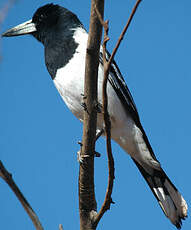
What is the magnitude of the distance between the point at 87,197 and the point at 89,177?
0.16 m

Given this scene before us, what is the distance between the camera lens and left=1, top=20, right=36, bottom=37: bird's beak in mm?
4609

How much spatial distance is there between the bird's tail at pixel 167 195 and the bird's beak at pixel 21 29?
1863 millimetres

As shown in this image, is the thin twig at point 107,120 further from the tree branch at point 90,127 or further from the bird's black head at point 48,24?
the bird's black head at point 48,24

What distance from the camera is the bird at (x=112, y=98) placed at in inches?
145

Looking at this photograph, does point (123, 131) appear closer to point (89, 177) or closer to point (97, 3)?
point (89, 177)

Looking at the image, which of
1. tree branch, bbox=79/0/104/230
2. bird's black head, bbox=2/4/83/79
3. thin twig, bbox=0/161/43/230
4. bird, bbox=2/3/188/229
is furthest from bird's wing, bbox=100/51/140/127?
thin twig, bbox=0/161/43/230

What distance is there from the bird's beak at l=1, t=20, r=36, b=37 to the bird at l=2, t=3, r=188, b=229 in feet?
0.98

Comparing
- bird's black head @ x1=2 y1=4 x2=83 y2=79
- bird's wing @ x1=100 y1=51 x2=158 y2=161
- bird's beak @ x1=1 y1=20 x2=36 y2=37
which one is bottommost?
bird's wing @ x1=100 y1=51 x2=158 y2=161

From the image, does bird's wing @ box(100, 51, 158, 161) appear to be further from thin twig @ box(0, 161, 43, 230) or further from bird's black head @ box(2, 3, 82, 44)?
thin twig @ box(0, 161, 43, 230)

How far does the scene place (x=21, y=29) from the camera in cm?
468

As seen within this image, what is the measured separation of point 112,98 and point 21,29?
1.52 metres

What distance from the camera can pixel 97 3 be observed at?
2285 mm

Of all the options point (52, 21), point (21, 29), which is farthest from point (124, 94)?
point (21, 29)

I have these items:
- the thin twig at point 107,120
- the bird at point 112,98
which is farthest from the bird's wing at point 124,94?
the thin twig at point 107,120
